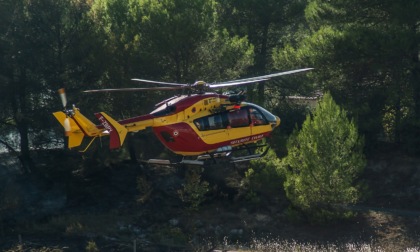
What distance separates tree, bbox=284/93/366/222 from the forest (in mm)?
97

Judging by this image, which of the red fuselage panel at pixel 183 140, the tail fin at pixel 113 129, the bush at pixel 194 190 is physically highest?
the tail fin at pixel 113 129

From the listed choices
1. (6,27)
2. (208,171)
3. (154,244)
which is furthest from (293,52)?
(6,27)

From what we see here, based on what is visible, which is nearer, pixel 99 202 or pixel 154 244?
pixel 154 244

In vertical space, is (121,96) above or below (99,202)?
above

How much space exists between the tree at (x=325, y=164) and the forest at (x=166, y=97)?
0.10m

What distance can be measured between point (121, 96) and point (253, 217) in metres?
7.73

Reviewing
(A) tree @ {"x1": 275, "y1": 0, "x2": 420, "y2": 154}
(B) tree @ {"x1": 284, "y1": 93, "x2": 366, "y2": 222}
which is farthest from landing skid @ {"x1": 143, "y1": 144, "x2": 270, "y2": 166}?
(A) tree @ {"x1": 275, "y1": 0, "x2": 420, "y2": 154}

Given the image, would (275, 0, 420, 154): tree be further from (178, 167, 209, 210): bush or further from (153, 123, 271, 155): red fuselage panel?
(153, 123, 271, 155): red fuselage panel

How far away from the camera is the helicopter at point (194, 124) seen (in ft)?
65.8

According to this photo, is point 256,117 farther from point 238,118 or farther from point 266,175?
point 266,175

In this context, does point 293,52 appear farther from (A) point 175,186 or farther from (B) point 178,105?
(B) point 178,105

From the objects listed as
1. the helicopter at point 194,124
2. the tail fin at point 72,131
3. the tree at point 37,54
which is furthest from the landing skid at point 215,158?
the tree at point 37,54

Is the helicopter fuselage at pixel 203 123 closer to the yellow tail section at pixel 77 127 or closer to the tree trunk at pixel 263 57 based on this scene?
the yellow tail section at pixel 77 127

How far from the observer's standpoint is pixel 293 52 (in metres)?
32.0
